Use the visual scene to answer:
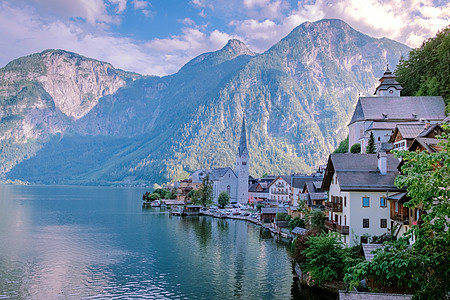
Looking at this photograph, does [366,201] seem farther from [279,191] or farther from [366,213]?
[279,191]

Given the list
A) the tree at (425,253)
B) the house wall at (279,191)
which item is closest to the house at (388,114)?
the house wall at (279,191)

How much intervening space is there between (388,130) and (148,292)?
6544 cm

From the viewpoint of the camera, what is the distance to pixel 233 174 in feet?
496

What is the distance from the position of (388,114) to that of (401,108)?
288 cm

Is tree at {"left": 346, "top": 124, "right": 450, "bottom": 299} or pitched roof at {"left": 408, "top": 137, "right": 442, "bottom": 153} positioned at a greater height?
pitched roof at {"left": 408, "top": 137, "right": 442, "bottom": 153}

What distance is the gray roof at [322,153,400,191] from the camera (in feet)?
136

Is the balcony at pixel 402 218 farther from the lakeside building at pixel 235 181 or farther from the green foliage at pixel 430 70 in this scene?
the lakeside building at pixel 235 181

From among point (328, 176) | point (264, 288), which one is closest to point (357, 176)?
point (328, 176)

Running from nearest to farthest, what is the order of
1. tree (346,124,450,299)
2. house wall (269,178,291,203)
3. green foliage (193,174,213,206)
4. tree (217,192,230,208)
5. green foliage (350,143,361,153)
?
1. tree (346,124,450,299)
2. green foliage (350,143,361,153)
3. house wall (269,178,291,203)
4. tree (217,192,230,208)
5. green foliage (193,174,213,206)

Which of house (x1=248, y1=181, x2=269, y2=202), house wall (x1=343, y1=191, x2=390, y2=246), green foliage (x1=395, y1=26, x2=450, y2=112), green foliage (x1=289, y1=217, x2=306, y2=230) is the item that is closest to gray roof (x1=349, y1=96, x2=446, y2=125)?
green foliage (x1=395, y1=26, x2=450, y2=112)

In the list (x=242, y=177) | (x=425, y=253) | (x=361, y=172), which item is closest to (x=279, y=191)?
(x=242, y=177)

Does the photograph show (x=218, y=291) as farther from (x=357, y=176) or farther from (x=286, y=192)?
(x=286, y=192)

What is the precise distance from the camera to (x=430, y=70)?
9281 centimetres

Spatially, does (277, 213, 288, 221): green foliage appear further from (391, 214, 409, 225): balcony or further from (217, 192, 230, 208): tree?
(217, 192, 230, 208): tree
